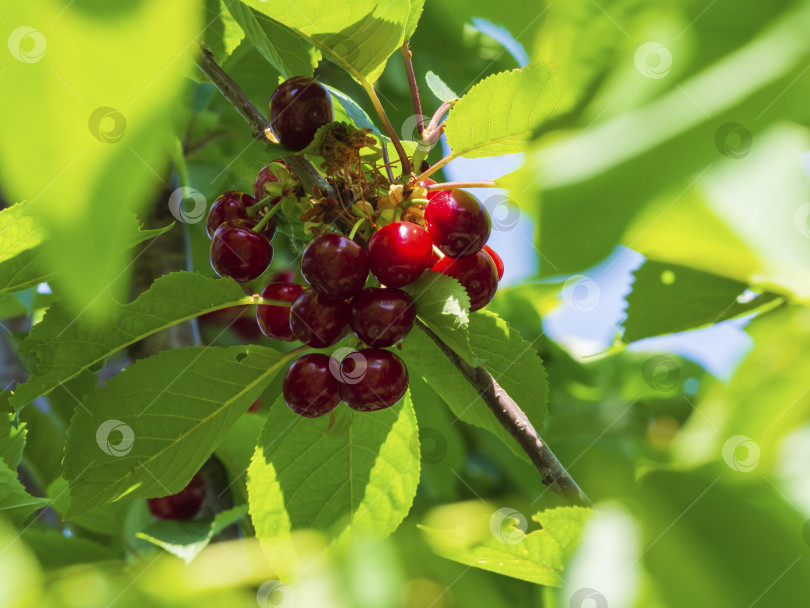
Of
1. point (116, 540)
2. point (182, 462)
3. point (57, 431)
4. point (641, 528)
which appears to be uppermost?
point (641, 528)

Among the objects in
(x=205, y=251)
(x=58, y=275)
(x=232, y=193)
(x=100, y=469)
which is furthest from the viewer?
(x=205, y=251)

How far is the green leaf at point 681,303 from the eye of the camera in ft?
1.23

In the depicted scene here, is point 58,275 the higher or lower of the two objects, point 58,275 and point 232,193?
the lower

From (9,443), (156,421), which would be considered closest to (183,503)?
(9,443)

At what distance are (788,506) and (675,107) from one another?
0.11m

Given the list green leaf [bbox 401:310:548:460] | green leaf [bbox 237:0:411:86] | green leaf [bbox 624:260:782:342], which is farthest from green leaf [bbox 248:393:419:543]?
green leaf [bbox 624:260:782:342]

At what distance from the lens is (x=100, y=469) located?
110 centimetres

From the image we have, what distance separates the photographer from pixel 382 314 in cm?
100

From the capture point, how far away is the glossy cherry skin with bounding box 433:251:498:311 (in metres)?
1.08

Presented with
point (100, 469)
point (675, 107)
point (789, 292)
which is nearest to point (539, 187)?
point (675, 107)

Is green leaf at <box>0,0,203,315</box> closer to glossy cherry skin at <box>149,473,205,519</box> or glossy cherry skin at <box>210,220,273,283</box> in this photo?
glossy cherry skin at <box>210,220,273,283</box>

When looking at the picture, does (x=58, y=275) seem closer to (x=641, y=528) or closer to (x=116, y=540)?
(x=641, y=528)

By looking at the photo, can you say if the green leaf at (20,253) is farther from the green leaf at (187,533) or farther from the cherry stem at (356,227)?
the green leaf at (187,533)

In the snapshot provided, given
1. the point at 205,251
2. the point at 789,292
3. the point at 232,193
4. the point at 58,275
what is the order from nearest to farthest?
the point at 58,275 < the point at 789,292 < the point at 232,193 < the point at 205,251
